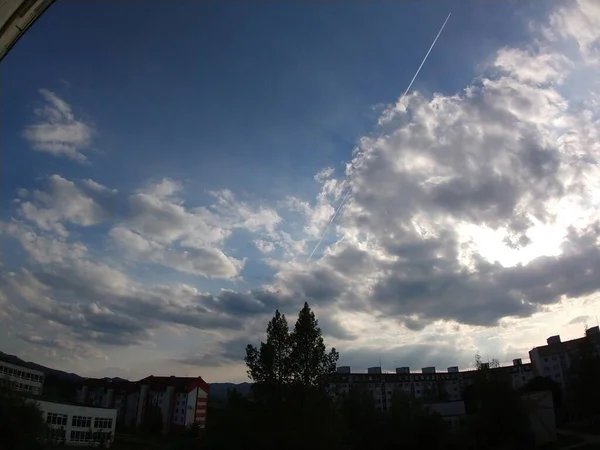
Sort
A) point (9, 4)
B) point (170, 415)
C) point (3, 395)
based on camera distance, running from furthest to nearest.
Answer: point (170, 415), point (3, 395), point (9, 4)

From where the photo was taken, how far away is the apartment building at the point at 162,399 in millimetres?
94188

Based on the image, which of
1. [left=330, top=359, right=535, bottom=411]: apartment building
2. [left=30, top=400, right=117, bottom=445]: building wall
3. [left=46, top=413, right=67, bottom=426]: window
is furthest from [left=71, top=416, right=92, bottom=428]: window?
[left=330, top=359, right=535, bottom=411]: apartment building

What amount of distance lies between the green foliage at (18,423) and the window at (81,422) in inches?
1514

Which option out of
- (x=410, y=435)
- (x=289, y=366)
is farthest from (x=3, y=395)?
(x=410, y=435)

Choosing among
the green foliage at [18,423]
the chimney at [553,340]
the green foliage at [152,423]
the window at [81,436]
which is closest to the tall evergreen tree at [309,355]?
the green foliage at [18,423]


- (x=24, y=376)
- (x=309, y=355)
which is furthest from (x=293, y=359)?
(x=24, y=376)

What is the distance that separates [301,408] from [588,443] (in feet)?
120

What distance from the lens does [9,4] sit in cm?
436

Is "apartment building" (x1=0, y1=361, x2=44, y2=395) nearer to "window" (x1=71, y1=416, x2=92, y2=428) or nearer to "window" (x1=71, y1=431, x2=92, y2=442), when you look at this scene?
"window" (x1=71, y1=416, x2=92, y2=428)

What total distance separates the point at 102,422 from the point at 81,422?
13.8 feet

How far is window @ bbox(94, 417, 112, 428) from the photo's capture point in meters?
66.0

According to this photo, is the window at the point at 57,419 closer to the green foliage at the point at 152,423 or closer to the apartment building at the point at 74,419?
the apartment building at the point at 74,419

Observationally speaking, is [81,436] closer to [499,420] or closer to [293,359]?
[293,359]

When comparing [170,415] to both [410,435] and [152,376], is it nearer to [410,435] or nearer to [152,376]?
[152,376]
